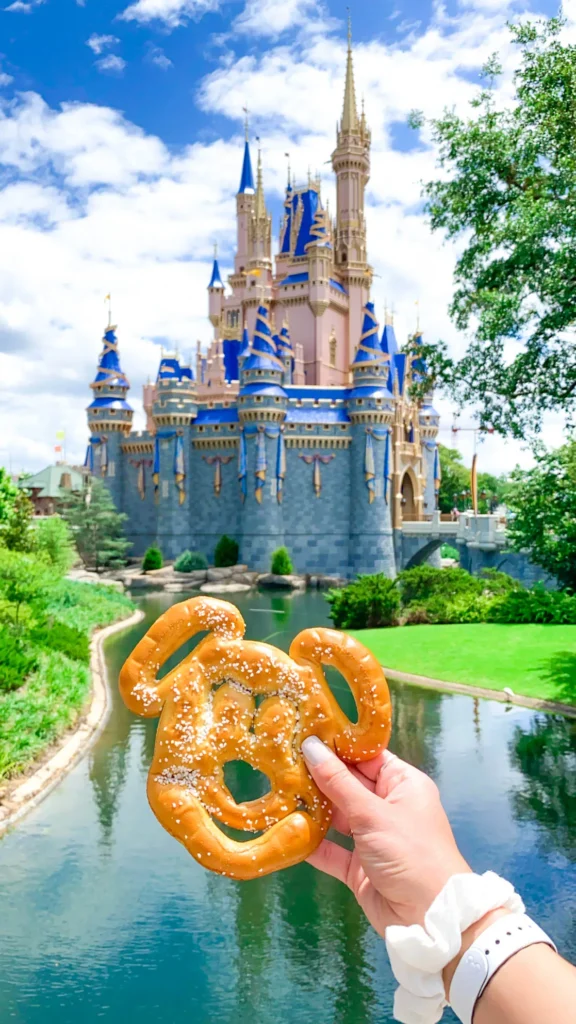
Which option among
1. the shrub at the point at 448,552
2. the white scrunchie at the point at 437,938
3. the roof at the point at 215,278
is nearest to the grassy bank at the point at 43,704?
the white scrunchie at the point at 437,938

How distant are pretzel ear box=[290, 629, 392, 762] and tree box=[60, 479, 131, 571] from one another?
32813mm

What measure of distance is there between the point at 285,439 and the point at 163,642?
107 ft

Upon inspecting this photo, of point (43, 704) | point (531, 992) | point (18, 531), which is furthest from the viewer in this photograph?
point (18, 531)

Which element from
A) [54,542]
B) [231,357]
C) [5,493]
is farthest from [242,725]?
[231,357]

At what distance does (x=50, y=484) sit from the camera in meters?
51.6

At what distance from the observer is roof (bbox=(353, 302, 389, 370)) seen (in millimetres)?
35250

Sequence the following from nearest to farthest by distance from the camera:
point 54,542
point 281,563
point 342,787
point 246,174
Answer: point 342,787, point 54,542, point 281,563, point 246,174

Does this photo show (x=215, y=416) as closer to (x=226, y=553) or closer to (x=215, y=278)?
(x=226, y=553)

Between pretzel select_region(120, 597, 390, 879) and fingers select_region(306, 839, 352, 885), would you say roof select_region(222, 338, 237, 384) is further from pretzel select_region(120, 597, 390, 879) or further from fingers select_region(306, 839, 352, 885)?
fingers select_region(306, 839, 352, 885)

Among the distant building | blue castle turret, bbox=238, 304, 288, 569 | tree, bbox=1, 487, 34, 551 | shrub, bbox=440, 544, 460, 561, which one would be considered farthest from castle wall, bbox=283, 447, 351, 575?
the distant building

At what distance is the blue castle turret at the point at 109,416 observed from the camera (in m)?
38.9

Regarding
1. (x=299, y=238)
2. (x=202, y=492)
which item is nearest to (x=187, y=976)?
(x=202, y=492)

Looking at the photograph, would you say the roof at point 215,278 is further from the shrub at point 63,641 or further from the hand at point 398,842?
the hand at point 398,842

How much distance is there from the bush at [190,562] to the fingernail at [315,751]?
31282 mm
